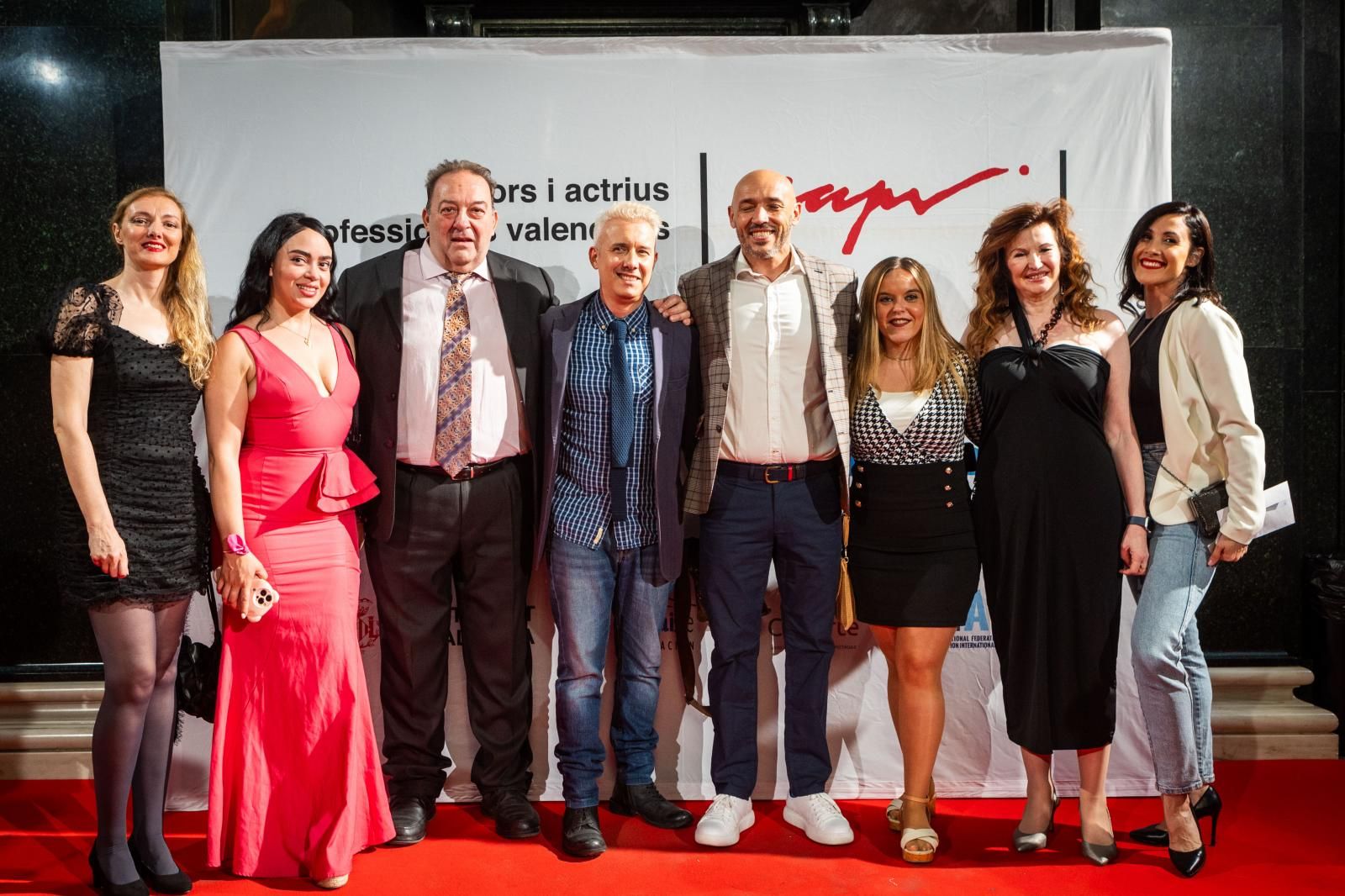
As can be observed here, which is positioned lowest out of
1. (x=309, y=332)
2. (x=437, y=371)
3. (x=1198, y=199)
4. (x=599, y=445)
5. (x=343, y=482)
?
(x=343, y=482)

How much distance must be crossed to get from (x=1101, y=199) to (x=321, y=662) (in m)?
3.14

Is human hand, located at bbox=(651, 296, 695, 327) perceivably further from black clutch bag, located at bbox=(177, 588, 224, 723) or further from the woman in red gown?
black clutch bag, located at bbox=(177, 588, 224, 723)

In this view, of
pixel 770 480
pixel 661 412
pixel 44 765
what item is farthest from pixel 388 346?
pixel 44 765

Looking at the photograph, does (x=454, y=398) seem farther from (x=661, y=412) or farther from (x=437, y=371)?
(x=661, y=412)

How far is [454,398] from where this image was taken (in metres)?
3.17

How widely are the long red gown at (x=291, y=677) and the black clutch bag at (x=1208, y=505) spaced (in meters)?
2.53

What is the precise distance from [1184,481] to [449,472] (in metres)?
2.27

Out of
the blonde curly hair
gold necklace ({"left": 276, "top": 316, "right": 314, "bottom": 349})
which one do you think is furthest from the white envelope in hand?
gold necklace ({"left": 276, "top": 316, "right": 314, "bottom": 349})

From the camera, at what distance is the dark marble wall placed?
4031 millimetres

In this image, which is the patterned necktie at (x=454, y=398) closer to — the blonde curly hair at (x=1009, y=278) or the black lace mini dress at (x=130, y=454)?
the black lace mini dress at (x=130, y=454)

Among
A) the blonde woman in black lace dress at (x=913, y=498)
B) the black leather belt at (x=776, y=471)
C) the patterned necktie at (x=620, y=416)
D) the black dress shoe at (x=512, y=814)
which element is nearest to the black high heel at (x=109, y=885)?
the black dress shoe at (x=512, y=814)

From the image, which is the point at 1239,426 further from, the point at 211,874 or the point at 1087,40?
the point at 211,874

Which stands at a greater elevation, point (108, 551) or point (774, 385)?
point (774, 385)

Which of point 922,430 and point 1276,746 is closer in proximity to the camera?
point 922,430
